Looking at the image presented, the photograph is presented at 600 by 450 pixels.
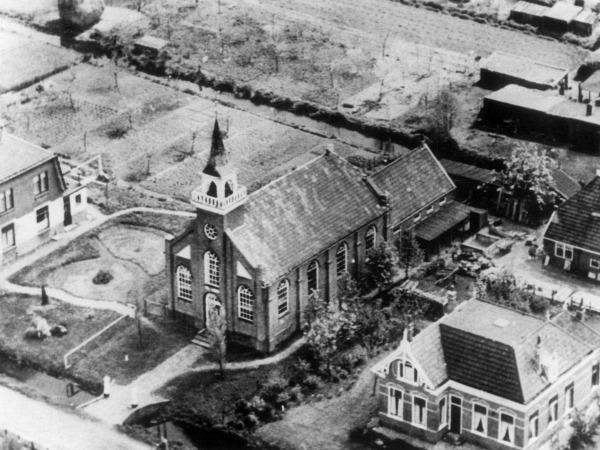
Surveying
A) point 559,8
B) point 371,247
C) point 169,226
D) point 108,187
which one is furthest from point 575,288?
point 559,8

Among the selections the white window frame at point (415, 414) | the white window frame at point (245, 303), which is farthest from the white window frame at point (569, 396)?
the white window frame at point (245, 303)

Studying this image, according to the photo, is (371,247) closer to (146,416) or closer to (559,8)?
(146,416)

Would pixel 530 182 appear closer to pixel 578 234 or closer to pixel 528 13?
pixel 578 234

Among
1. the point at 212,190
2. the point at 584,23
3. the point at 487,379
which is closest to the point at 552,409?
the point at 487,379

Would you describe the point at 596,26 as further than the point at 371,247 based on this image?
Yes

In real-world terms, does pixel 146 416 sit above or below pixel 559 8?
below

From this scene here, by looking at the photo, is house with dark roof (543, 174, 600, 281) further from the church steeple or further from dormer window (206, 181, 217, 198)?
dormer window (206, 181, 217, 198)

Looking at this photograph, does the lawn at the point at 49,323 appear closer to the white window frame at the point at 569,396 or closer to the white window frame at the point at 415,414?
the white window frame at the point at 415,414
